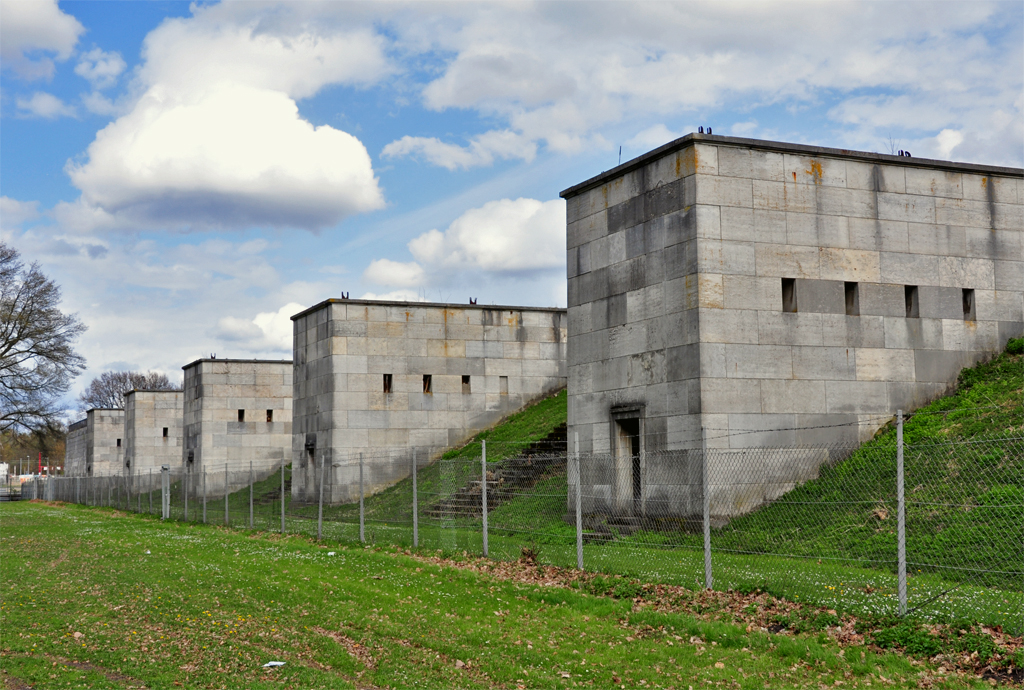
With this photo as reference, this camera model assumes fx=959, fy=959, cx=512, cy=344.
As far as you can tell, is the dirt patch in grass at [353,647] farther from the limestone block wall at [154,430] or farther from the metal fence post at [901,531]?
the limestone block wall at [154,430]

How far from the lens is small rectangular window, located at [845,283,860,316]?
1969 centimetres

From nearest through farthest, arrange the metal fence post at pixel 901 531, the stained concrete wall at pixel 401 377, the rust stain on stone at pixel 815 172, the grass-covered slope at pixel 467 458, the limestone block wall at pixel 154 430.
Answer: the metal fence post at pixel 901 531 < the rust stain on stone at pixel 815 172 < the grass-covered slope at pixel 467 458 < the stained concrete wall at pixel 401 377 < the limestone block wall at pixel 154 430

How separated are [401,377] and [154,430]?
31.7m

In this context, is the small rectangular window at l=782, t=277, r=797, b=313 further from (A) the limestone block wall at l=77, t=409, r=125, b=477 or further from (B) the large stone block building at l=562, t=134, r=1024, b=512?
(A) the limestone block wall at l=77, t=409, r=125, b=477

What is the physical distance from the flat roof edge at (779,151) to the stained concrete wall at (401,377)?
14.2m

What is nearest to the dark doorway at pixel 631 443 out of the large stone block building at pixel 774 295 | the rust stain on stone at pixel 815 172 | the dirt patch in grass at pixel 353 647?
the large stone block building at pixel 774 295

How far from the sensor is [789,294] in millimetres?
19344

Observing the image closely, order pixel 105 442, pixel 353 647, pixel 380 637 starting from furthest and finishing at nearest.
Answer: pixel 105 442, pixel 380 637, pixel 353 647

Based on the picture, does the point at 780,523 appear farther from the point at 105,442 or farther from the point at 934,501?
the point at 105,442

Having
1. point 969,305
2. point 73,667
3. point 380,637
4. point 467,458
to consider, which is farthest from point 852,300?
point 73,667

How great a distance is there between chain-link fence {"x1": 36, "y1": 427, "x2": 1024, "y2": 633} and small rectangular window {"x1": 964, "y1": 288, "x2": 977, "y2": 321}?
4.82 m

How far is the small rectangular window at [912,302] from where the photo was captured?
2023cm

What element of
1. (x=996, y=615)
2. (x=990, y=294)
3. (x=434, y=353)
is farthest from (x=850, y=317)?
(x=434, y=353)

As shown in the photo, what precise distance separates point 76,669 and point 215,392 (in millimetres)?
38903
